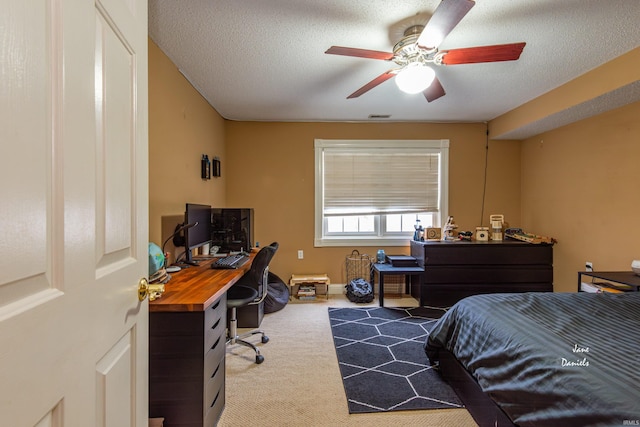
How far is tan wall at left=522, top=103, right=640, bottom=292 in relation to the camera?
2826mm

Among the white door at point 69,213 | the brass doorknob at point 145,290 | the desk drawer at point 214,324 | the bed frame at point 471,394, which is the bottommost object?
the bed frame at point 471,394

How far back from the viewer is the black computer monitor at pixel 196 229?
2.34m

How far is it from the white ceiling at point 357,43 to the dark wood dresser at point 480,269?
5.44ft

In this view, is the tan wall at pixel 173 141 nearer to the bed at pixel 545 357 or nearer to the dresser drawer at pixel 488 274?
the bed at pixel 545 357

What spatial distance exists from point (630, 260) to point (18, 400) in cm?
411

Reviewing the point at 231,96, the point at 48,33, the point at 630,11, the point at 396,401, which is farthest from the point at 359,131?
the point at 48,33

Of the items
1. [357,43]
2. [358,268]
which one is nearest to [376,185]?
[358,268]

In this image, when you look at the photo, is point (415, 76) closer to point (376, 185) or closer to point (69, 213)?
point (69, 213)

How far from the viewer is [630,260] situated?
2809mm

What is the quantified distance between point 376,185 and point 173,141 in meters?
2.72

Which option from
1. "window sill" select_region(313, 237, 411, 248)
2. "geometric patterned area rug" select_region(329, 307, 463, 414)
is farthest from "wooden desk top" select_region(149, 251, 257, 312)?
"window sill" select_region(313, 237, 411, 248)

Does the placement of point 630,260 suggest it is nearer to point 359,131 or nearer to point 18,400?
point 359,131

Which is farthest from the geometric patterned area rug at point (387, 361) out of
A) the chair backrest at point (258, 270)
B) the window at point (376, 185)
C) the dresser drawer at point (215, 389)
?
the window at point (376, 185)

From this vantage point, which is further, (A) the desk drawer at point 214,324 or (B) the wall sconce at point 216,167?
(B) the wall sconce at point 216,167
